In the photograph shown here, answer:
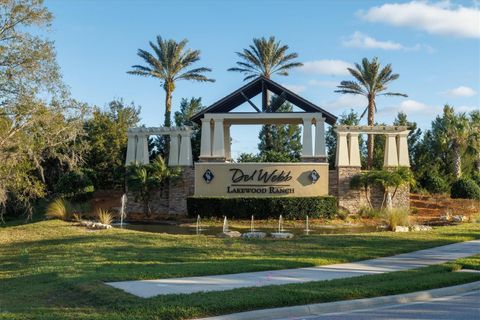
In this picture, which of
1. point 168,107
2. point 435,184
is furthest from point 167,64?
point 435,184

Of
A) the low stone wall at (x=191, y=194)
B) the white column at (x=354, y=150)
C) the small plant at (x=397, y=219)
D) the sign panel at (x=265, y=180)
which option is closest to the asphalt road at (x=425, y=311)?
the small plant at (x=397, y=219)

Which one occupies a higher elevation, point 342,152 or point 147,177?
point 342,152

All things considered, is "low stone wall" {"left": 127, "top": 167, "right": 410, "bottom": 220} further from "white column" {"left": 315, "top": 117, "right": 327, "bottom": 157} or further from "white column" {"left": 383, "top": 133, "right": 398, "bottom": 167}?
"white column" {"left": 383, "top": 133, "right": 398, "bottom": 167}

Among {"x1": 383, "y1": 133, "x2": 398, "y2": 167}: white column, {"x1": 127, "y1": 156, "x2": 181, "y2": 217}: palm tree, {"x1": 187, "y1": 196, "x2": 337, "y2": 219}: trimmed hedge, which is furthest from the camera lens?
{"x1": 383, "y1": 133, "x2": 398, "y2": 167}: white column

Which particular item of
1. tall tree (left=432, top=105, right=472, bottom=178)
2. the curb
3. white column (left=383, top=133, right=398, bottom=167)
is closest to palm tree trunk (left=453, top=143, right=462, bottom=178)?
tall tree (left=432, top=105, right=472, bottom=178)

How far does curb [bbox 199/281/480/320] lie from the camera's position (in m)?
7.79

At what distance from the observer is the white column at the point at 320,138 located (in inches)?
1308

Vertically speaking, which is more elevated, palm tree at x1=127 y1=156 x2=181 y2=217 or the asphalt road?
palm tree at x1=127 y1=156 x2=181 y2=217

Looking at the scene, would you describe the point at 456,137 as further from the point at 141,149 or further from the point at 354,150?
the point at 141,149

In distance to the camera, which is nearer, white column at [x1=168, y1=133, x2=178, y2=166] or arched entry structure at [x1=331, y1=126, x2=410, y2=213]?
arched entry structure at [x1=331, y1=126, x2=410, y2=213]

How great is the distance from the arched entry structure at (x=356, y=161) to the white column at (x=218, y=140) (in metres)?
7.13

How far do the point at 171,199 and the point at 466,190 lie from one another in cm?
1908

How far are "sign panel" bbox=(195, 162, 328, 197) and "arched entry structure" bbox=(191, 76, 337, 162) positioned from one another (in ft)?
6.77

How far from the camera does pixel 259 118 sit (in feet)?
111
